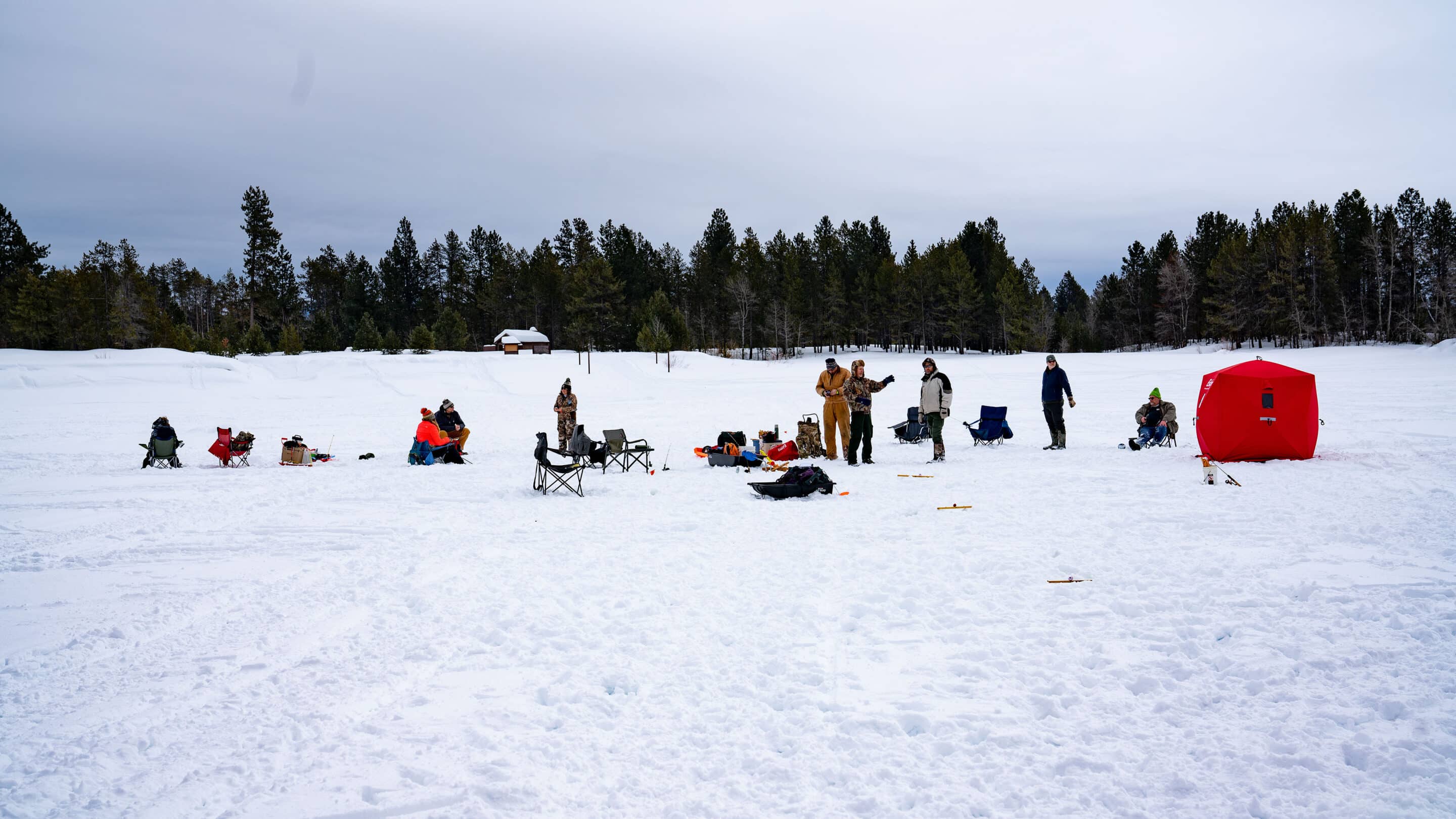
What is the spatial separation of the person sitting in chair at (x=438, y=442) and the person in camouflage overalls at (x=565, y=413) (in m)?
1.81

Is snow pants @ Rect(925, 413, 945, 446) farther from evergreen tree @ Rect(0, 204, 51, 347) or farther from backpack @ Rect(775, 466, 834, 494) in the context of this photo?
evergreen tree @ Rect(0, 204, 51, 347)

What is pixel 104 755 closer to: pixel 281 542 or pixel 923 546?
pixel 281 542

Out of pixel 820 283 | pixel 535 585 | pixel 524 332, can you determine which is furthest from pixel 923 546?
pixel 820 283

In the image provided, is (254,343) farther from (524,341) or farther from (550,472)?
(550,472)

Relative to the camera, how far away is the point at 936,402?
11891 mm

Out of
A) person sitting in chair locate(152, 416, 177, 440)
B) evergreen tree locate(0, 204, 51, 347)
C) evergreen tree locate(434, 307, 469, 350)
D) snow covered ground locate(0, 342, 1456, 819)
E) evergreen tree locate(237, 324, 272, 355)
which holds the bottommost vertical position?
snow covered ground locate(0, 342, 1456, 819)

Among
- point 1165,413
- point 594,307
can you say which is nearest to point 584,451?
point 1165,413

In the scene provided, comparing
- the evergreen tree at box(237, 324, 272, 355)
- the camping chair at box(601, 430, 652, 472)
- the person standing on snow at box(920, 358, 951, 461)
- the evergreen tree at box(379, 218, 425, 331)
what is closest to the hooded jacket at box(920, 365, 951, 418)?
the person standing on snow at box(920, 358, 951, 461)

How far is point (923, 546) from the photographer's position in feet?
21.6

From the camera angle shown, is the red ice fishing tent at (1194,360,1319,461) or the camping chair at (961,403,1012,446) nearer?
the red ice fishing tent at (1194,360,1319,461)

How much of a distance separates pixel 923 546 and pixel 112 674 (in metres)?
5.60

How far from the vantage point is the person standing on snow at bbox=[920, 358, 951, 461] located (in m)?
11.8

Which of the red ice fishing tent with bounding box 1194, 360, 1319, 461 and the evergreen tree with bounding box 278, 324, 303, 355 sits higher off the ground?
the evergreen tree with bounding box 278, 324, 303, 355

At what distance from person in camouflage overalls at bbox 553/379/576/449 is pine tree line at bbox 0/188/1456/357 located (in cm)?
3034
